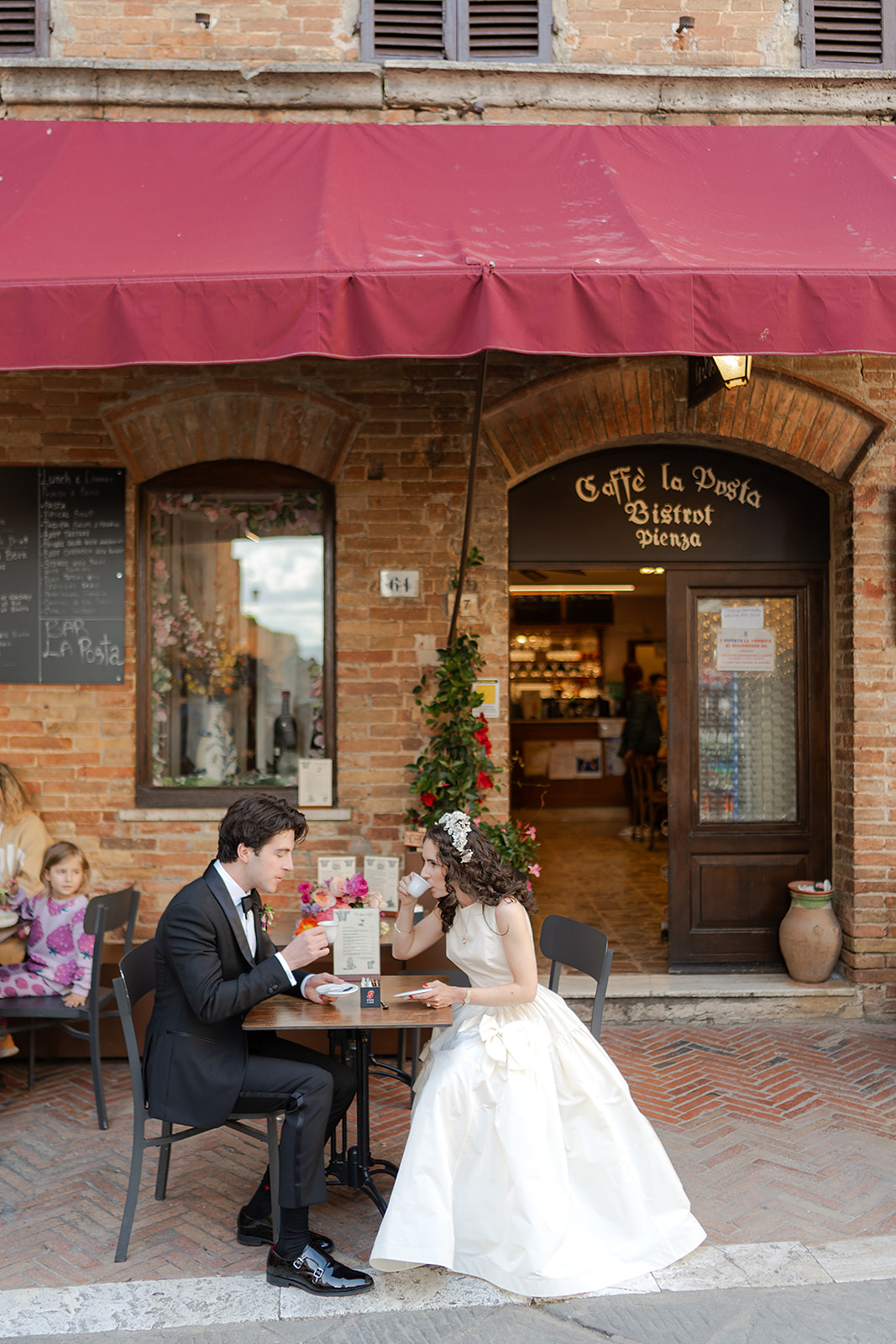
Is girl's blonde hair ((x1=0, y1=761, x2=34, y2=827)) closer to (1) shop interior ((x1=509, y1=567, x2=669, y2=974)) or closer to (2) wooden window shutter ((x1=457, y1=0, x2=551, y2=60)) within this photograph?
(1) shop interior ((x1=509, y1=567, x2=669, y2=974))

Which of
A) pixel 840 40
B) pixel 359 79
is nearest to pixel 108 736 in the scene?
pixel 359 79

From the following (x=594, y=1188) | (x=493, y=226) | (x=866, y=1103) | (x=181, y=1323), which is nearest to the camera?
(x=181, y=1323)

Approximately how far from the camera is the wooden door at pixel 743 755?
6.38 metres

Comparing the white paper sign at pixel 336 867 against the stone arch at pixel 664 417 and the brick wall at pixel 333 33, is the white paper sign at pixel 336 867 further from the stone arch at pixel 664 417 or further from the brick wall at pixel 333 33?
the brick wall at pixel 333 33

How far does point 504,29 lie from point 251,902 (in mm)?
5210

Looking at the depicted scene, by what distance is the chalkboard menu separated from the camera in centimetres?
587

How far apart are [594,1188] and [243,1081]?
4.09ft

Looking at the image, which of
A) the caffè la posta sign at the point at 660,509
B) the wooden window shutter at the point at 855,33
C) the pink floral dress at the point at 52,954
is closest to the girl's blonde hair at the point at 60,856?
the pink floral dress at the point at 52,954

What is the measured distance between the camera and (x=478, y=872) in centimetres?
365

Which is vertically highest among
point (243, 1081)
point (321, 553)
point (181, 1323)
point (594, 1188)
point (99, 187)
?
point (99, 187)

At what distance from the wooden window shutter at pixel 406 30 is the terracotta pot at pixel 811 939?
5451mm

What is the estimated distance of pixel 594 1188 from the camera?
3.46m

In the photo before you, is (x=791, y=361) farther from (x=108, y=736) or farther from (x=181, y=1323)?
(x=181, y=1323)

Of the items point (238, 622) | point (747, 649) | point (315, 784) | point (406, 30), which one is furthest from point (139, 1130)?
point (406, 30)
